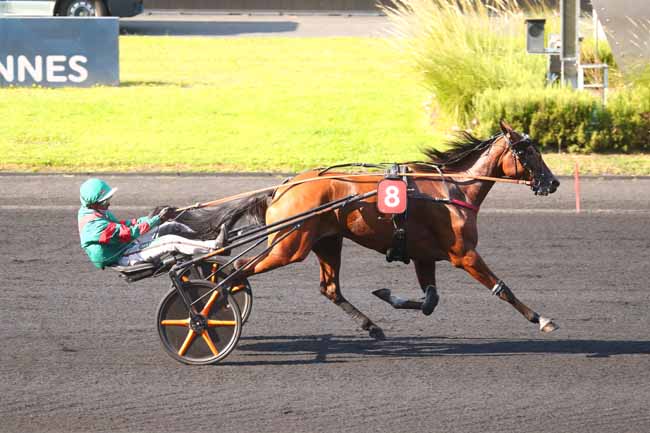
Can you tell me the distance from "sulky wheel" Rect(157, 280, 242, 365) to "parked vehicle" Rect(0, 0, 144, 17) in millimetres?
16438

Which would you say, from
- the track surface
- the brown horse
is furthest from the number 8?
the track surface

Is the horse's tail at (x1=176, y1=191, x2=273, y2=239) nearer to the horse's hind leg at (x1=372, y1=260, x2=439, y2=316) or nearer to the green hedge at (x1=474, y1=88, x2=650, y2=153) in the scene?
the horse's hind leg at (x1=372, y1=260, x2=439, y2=316)

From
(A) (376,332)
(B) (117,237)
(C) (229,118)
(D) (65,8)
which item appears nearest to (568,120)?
(C) (229,118)

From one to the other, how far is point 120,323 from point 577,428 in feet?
11.2

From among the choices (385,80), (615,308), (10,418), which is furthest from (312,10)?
(10,418)

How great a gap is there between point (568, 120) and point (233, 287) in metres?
8.73

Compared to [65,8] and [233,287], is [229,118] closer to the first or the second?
[65,8]

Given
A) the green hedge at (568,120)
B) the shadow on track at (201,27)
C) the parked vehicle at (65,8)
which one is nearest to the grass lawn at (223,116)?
the green hedge at (568,120)

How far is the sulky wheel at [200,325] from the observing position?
6793 millimetres

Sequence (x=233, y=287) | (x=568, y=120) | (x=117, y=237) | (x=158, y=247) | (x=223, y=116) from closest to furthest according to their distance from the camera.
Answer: (x=117, y=237) < (x=158, y=247) < (x=233, y=287) < (x=568, y=120) < (x=223, y=116)

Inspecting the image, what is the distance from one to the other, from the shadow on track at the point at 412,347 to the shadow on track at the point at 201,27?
1859 centimetres

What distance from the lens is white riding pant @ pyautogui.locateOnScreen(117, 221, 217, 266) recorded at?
6.88 meters

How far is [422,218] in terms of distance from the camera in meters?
6.97

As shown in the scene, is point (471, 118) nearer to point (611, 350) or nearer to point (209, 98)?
point (209, 98)
